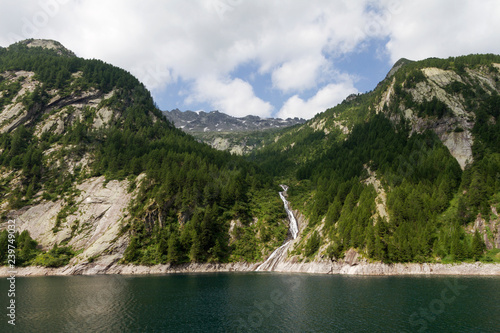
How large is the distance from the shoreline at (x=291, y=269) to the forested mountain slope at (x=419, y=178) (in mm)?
3024

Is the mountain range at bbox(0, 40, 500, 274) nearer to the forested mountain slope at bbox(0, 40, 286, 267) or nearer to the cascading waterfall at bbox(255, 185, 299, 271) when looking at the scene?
the forested mountain slope at bbox(0, 40, 286, 267)

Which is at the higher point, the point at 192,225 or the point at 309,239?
the point at 192,225

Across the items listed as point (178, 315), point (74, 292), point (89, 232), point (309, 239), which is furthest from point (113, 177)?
point (178, 315)

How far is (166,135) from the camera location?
194m

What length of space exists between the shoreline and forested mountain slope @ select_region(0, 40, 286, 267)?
3.07m

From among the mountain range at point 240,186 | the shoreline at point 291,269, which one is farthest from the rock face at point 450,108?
the shoreline at point 291,269

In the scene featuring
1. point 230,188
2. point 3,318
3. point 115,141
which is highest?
point 115,141

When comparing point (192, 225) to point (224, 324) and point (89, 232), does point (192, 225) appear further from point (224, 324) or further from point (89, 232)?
point (224, 324)

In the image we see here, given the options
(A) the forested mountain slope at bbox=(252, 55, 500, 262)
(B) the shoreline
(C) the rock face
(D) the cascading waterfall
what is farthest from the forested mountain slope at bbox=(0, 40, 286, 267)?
(C) the rock face

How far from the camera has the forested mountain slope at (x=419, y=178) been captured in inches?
3718

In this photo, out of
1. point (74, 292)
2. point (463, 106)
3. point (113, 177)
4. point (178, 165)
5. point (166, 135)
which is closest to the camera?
point (74, 292)

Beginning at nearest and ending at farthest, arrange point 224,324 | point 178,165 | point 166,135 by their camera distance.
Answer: point 224,324 < point 178,165 < point 166,135

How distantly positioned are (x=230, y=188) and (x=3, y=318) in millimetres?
104977

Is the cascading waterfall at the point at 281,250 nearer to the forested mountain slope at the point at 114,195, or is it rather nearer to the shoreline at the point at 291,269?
the shoreline at the point at 291,269
